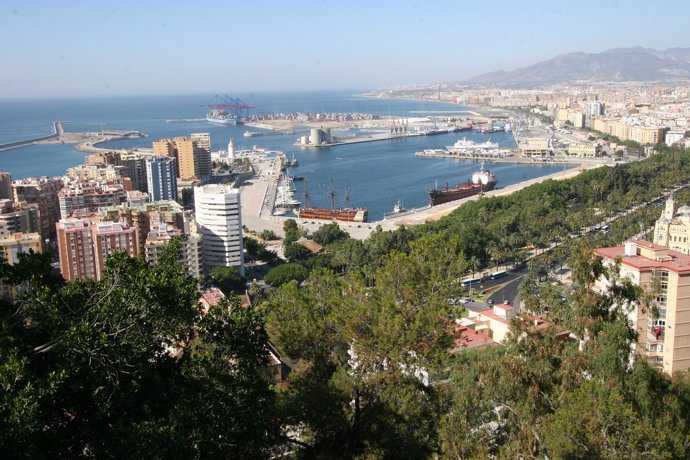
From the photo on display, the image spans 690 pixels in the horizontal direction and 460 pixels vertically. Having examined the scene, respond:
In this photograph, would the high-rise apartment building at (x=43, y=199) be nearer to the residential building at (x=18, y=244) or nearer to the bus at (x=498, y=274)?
the residential building at (x=18, y=244)

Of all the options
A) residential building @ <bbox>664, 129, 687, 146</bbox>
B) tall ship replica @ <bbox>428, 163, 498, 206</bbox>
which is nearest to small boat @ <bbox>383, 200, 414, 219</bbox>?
tall ship replica @ <bbox>428, 163, 498, 206</bbox>

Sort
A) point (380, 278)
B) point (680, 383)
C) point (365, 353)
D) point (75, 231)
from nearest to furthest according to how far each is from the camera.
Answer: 1. point (365, 353)
2. point (380, 278)
3. point (680, 383)
4. point (75, 231)

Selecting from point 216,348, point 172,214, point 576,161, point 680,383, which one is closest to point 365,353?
point 216,348

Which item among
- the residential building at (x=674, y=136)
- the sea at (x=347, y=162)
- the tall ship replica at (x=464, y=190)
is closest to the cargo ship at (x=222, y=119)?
the sea at (x=347, y=162)

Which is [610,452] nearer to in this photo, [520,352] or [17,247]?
[520,352]

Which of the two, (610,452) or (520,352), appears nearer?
(610,452)

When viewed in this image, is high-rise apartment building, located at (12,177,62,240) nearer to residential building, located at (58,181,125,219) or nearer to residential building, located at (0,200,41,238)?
residential building, located at (58,181,125,219)

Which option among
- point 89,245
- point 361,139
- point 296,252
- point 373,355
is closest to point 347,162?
point 361,139
